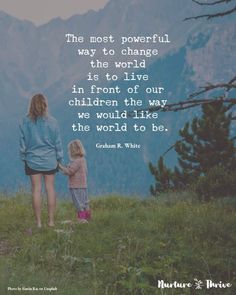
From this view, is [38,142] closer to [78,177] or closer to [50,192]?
[50,192]

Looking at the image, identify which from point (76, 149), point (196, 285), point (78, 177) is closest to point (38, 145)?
point (76, 149)

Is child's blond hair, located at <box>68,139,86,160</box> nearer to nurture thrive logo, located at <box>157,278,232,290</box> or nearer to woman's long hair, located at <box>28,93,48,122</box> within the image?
woman's long hair, located at <box>28,93,48,122</box>

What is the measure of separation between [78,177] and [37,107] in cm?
184

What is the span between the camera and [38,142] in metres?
10.7

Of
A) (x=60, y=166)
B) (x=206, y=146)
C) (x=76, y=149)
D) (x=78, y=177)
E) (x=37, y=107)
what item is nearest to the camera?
(x=37, y=107)

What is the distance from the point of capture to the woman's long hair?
34.4 feet

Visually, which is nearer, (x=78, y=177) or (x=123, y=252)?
(x=123, y=252)

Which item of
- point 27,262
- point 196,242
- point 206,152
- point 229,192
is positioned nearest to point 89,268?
point 27,262

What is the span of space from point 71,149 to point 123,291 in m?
4.95

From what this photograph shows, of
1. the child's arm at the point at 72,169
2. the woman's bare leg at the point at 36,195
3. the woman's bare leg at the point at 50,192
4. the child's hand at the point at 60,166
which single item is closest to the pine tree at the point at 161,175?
the child's arm at the point at 72,169

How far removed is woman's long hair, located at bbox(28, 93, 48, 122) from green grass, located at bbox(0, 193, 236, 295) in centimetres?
163

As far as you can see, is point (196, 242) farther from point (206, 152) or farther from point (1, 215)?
point (206, 152)

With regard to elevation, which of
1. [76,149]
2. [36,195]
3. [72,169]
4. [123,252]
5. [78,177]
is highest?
[76,149]

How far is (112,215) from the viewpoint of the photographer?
11.1 m
